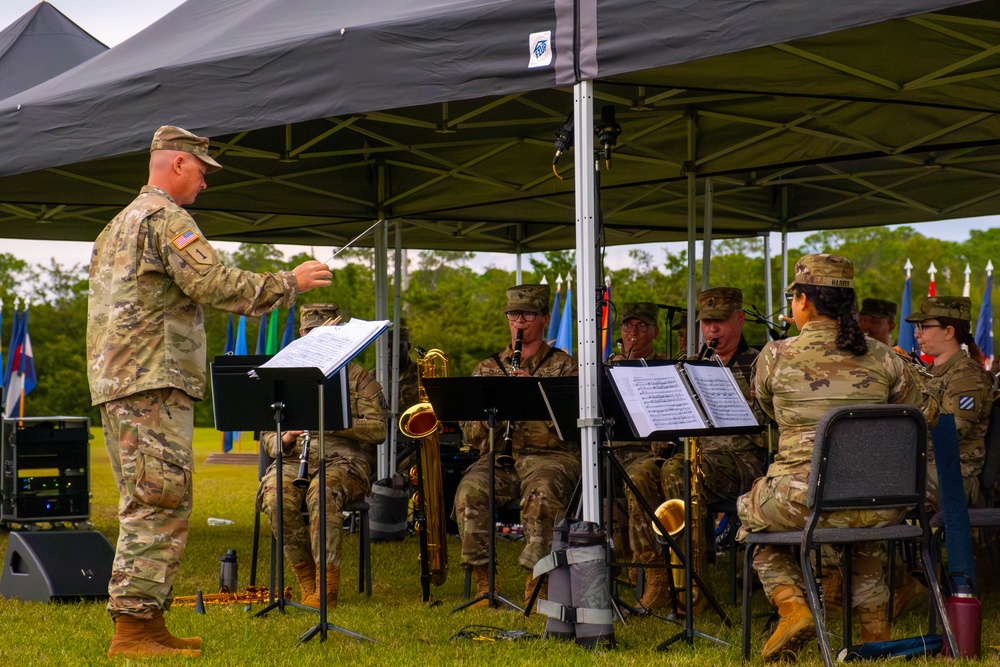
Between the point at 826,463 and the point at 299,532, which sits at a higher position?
the point at 826,463

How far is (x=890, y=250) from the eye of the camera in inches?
1777

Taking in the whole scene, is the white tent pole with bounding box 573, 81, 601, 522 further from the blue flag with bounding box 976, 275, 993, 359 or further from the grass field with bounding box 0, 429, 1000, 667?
the blue flag with bounding box 976, 275, 993, 359

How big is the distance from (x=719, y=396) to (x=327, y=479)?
8.47 ft

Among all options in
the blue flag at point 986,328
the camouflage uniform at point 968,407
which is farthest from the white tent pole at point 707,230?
the blue flag at point 986,328

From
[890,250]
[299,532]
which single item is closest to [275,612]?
[299,532]

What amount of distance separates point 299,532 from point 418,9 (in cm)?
308

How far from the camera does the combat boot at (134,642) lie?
4.86 meters

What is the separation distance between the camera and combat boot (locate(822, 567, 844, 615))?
5859 mm

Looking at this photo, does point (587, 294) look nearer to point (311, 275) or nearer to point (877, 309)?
point (311, 275)

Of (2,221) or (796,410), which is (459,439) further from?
(796,410)

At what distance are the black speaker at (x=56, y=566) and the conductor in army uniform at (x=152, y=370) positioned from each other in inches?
70.7

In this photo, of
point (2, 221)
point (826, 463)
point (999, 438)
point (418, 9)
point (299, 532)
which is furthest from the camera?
point (2, 221)

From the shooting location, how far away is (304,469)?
686 centimetres

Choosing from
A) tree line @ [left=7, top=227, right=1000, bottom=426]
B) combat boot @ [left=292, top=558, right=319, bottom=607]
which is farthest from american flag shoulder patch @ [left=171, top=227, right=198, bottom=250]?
tree line @ [left=7, top=227, right=1000, bottom=426]
